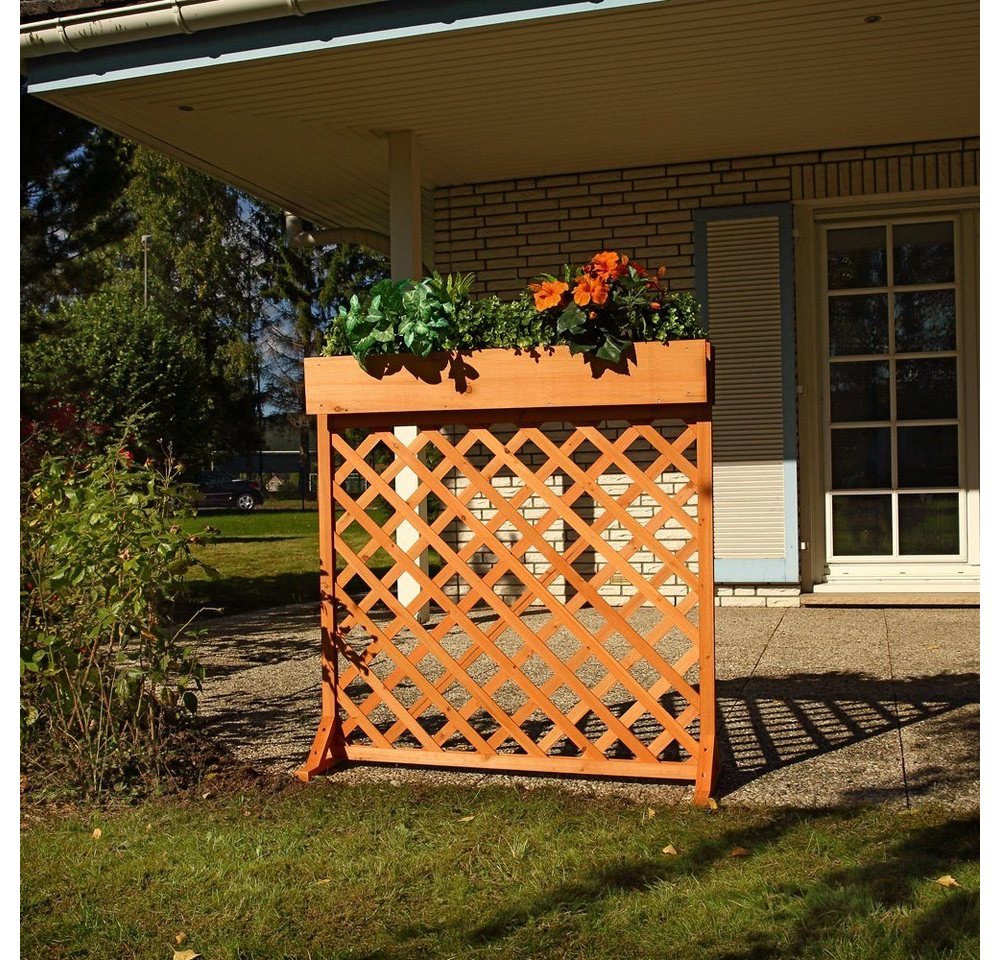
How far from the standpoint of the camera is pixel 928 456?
284 inches

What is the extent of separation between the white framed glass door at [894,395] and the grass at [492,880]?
171 inches

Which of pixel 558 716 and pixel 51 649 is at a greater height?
pixel 51 649

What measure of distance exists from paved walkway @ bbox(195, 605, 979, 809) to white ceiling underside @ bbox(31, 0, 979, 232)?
2.98 meters

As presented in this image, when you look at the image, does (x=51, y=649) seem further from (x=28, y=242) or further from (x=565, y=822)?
(x=28, y=242)

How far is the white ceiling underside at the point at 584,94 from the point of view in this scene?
513 centimetres

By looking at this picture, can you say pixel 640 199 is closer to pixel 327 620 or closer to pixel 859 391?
pixel 859 391

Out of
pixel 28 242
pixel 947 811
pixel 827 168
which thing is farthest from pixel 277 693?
pixel 28 242

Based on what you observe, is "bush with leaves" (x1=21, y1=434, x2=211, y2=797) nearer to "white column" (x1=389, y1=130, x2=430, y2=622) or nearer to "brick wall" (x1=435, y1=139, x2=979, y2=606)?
"white column" (x1=389, y1=130, x2=430, y2=622)

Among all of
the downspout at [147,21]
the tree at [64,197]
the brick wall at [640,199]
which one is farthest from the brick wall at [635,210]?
the tree at [64,197]

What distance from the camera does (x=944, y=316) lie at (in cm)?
724

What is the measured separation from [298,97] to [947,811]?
468 centimetres

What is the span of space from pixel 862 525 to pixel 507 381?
177 inches

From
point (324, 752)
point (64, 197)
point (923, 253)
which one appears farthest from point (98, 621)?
point (64, 197)

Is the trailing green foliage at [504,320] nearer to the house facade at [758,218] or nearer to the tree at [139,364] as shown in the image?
the house facade at [758,218]
